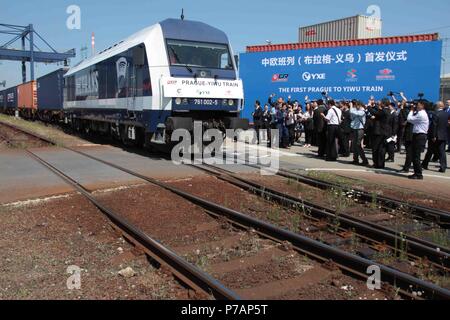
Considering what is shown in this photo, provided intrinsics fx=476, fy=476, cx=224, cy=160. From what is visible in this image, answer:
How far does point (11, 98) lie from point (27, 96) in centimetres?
1087

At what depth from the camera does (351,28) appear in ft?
89.8

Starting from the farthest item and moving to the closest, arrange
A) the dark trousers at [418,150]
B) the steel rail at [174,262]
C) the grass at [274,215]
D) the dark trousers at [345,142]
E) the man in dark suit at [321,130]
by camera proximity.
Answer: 1. the dark trousers at [345,142]
2. the man in dark suit at [321,130]
3. the dark trousers at [418,150]
4. the grass at [274,215]
5. the steel rail at [174,262]

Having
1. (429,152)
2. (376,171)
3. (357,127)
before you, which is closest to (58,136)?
(357,127)

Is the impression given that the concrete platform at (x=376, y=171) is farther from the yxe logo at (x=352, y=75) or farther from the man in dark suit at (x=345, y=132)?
the yxe logo at (x=352, y=75)

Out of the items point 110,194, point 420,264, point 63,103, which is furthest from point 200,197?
point 63,103

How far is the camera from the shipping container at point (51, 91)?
27.2m

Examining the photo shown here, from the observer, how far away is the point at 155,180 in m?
9.62

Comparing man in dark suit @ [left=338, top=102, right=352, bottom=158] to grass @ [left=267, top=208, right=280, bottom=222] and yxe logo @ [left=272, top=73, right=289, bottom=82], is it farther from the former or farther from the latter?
yxe logo @ [left=272, top=73, right=289, bottom=82]

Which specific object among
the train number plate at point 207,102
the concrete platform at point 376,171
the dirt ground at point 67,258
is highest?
the train number plate at point 207,102

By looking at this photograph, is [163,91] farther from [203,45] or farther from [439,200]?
[439,200]

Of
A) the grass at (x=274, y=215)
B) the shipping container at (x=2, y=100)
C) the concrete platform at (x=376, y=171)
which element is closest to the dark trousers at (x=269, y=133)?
the concrete platform at (x=376, y=171)

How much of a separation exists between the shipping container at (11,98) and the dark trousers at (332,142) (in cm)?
4238
